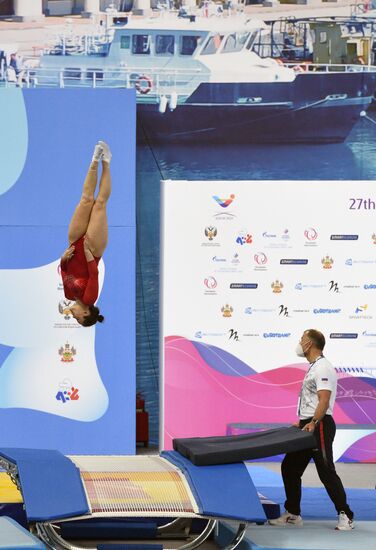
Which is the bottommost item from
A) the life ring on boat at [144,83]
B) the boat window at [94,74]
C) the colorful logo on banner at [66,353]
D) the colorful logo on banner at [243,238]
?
the colorful logo on banner at [66,353]

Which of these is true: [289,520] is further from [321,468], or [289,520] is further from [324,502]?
[324,502]

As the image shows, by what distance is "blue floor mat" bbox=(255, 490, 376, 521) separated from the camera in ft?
30.6

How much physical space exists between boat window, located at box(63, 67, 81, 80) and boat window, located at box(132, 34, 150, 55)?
0.72 metres

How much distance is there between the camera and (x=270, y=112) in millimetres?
14250

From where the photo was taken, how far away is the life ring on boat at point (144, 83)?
14.1 metres

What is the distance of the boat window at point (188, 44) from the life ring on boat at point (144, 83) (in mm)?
527

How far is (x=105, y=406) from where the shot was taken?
1240 centimetres

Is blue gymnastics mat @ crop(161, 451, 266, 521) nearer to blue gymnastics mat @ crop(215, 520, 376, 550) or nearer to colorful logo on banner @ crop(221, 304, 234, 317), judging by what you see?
blue gymnastics mat @ crop(215, 520, 376, 550)

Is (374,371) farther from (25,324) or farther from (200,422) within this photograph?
(25,324)

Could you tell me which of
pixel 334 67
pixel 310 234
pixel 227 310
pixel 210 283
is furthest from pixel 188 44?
pixel 227 310

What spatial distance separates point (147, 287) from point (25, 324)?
7.21 feet

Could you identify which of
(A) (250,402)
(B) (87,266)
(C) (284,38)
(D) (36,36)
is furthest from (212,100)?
(B) (87,266)

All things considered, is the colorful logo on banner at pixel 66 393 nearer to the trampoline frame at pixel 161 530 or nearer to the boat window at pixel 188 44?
the trampoline frame at pixel 161 530

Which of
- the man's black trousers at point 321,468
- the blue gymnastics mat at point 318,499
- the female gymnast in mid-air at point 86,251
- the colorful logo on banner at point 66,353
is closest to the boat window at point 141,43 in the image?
the colorful logo on banner at point 66,353
